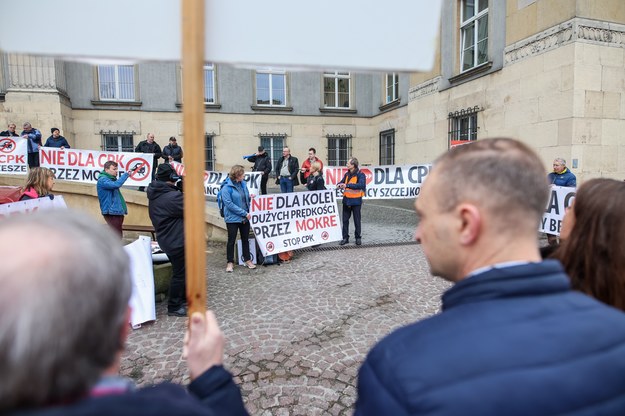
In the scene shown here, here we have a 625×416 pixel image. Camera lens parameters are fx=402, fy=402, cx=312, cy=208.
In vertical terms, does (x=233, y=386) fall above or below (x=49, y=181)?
below

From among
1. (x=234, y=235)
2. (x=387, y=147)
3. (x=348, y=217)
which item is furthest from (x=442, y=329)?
(x=387, y=147)

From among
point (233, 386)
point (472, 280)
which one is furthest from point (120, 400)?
point (472, 280)

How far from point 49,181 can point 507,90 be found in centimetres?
1111

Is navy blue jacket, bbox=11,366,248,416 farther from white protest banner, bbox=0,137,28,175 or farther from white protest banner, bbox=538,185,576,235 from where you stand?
white protest banner, bbox=0,137,28,175

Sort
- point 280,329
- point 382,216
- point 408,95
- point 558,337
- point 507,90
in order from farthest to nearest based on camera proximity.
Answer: point 408,95 < point 382,216 < point 507,90 < point 280,329 < point 558,337

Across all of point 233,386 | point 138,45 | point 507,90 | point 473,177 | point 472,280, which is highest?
point 507,90

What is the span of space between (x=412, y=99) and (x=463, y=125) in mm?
3085

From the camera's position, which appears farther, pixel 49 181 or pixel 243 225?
pixel 243 225

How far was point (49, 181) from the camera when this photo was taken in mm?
5215

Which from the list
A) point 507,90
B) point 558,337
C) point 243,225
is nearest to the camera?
point 558,337

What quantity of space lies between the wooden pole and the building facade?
69 cm

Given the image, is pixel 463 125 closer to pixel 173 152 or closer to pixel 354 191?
pixel 354 191

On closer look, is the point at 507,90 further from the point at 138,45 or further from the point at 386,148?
the point at 138,45

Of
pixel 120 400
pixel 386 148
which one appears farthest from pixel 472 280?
pixel 386 148
